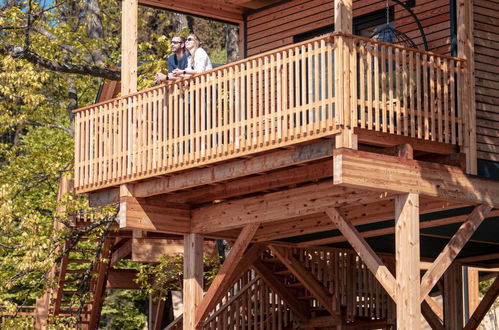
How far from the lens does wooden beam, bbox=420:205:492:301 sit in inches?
618

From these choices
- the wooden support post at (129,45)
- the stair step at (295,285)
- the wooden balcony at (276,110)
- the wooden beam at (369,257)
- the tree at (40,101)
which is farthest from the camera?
the tree at (40,101)

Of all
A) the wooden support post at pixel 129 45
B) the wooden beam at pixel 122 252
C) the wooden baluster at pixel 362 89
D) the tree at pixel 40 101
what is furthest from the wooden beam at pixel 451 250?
the wooden beam at pixel 122 252

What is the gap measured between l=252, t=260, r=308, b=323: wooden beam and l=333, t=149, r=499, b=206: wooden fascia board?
6.37 m

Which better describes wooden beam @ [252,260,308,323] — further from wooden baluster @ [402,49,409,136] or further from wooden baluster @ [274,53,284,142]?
wooden baluster @ [402,49,409,136]

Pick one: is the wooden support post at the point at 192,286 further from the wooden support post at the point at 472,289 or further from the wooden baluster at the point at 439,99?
the wooden support post at the point at 472,289

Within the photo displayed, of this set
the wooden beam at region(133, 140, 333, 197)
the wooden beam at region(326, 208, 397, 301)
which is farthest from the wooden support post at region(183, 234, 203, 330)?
the wooden beam at region(326, 208, 397, 301)

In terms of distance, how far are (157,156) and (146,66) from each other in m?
8.12

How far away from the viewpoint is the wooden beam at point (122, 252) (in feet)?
87.6

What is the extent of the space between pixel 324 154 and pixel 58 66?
12.1 m

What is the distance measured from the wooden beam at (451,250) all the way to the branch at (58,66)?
11.9 metres

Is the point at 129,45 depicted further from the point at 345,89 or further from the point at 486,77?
the point at 486,77

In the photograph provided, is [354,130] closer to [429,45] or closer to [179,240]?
[429,45]

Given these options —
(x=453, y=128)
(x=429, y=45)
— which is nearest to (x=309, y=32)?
(x=429, y=45)

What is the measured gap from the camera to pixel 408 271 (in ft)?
50.6
